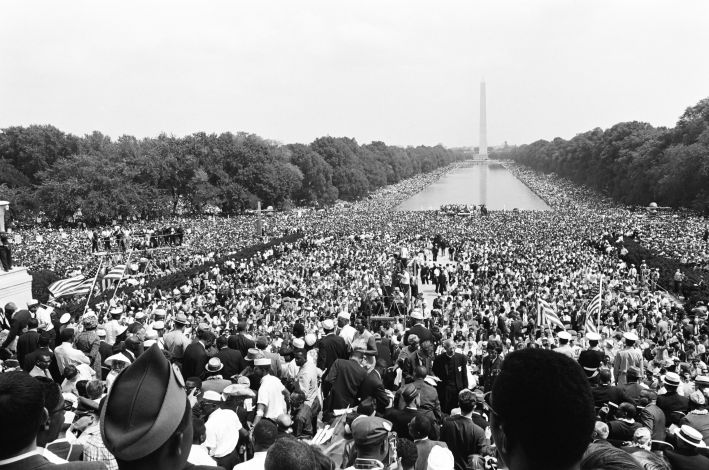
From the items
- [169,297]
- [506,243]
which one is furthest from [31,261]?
[506,243]

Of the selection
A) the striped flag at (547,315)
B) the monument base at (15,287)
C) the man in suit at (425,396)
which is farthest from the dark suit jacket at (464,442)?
the monument base at (15,287)

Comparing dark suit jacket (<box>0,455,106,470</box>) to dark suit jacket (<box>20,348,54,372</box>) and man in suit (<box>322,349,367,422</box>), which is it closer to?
man in suit (<box>322,349,367,422</box>)

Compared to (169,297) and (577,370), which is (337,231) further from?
(577,370)

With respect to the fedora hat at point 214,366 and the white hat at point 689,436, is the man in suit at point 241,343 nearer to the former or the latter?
Answer: the fedora hat at point 214,366

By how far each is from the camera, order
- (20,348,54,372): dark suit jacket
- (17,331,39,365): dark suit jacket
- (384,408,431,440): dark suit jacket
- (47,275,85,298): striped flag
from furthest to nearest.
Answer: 1. (47,275,85,298): striped flag
2. (17,331,39,365): dark suit jacket
3. (20,348,54,372): dark suit jacket
4. (384,408,431,440): dark suit jacket

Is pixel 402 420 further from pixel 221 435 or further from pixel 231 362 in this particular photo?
pixel 231 362

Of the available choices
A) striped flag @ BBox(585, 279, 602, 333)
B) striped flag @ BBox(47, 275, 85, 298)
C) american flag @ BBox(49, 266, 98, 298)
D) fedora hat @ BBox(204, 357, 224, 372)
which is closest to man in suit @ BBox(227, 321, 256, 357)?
fedora hat @ BBox(204, 357, 224, 372)

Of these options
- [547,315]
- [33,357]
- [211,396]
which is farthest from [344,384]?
[547,315]
